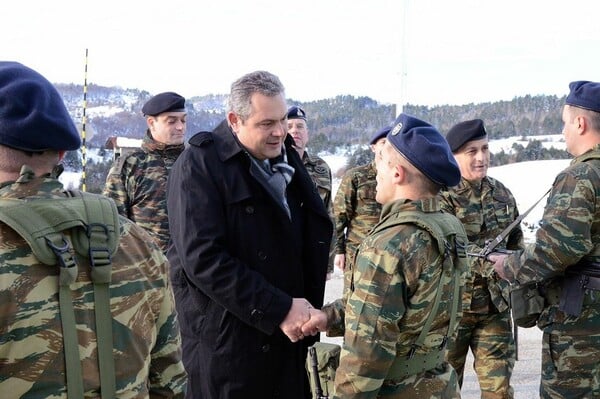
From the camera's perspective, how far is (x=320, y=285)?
329cm

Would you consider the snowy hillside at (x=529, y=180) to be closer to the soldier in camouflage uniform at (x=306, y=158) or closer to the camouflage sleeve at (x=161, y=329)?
the soldier in camouflage uniform at (x=306, y=158)

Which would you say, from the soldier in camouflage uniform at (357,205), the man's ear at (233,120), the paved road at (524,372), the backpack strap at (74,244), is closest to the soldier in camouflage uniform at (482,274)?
the paved road at (524,372)

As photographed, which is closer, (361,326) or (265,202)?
(361,326)

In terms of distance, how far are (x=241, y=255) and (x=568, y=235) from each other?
1.90 meters

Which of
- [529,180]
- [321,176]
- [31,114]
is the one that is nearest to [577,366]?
[321,176]

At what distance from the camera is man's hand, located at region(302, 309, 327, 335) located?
290 centimetres

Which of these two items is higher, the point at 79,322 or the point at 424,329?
the point at 79,322

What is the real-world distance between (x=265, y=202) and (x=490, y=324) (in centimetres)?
226

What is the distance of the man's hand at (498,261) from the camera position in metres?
4.10

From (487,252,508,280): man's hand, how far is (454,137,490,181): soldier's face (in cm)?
69

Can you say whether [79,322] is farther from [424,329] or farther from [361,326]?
[424,329]

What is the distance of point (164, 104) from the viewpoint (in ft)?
18.4

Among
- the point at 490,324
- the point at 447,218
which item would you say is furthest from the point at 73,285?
the point at 490,324

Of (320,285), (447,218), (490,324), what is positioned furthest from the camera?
(490,324)
